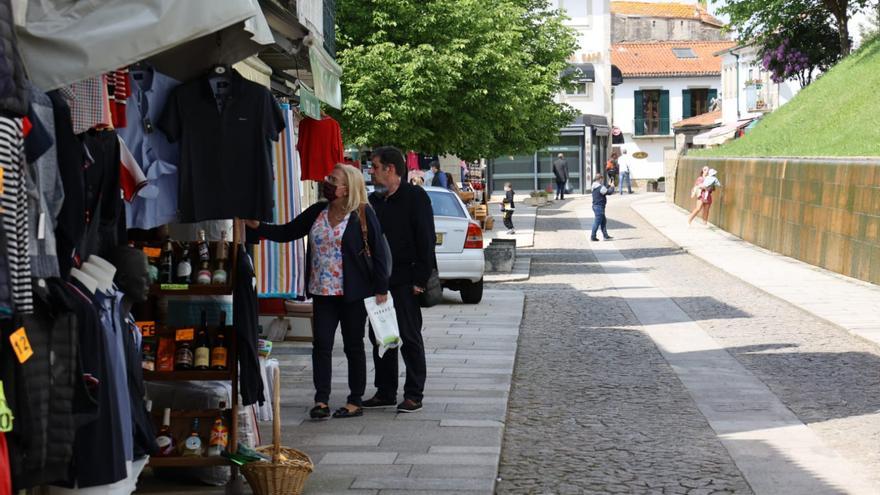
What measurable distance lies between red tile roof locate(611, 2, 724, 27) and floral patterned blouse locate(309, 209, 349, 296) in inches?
3531

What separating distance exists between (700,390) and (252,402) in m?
4.88

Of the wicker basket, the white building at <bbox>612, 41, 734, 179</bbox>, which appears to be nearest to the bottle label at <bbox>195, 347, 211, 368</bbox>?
the wicker basket

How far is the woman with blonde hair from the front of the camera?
29.7ft

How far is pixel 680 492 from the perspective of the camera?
7.24 meters

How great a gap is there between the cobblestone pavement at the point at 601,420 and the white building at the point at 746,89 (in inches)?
1858

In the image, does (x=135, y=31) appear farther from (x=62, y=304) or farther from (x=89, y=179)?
(x=62, y=304)

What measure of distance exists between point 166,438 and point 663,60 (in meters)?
79.4

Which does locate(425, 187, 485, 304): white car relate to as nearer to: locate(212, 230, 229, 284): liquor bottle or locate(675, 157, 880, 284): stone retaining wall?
locate(675, 157, 880, 284): stone retaining wall

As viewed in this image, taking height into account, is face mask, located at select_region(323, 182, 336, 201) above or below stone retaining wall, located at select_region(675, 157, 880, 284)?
above

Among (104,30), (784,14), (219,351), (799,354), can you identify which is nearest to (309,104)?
(219,351)

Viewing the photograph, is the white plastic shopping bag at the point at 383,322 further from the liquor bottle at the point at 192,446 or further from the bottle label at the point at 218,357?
the liquor bottle at the point at 192,446

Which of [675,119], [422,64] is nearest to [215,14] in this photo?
[422,64]

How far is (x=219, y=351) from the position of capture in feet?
23.5

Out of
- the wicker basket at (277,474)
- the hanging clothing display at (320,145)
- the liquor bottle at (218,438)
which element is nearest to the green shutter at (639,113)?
the hanging clothing display at (320,145)
